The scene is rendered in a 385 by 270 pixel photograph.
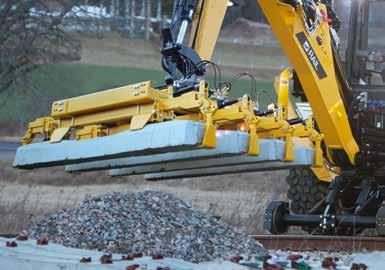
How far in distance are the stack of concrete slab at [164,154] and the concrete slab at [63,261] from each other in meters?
1.44

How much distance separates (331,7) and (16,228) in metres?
4.84

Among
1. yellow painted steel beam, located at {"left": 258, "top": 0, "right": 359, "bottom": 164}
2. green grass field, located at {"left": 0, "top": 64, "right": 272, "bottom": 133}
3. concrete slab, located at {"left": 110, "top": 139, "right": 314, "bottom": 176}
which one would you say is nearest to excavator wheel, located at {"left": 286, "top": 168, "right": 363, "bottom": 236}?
yellow painted steel beam, located at {"left": 258, "top": 0, "right": 359, "bottom": 164}

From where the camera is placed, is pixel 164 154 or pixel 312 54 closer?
pixel 164 154

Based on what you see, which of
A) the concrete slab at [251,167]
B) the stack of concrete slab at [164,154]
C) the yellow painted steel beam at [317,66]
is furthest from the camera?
the yellow painted steel beam at [317,66]

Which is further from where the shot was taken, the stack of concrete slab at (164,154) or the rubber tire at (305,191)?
the rubber tire at (305,191)

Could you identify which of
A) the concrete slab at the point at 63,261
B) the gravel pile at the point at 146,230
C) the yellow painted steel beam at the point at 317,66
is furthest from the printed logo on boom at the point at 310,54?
the concrete slab at the point at 63,261

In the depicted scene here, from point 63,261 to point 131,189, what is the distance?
650 inches

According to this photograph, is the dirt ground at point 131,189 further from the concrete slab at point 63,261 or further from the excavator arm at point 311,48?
the concrete slab at point 63,261

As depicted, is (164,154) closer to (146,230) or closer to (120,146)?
(120,146)

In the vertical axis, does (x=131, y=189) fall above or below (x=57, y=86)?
below

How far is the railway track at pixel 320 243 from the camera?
445 inches

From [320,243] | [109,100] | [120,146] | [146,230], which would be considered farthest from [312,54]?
[146,230]

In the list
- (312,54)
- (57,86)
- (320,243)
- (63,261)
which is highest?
(57,86)

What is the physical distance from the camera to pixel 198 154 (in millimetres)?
10109
